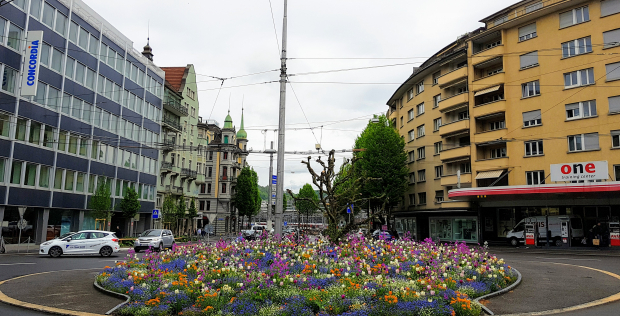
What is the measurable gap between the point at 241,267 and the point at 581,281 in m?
9.91

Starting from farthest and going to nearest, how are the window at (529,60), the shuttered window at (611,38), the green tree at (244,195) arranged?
the green tree at (244,195), the window at (529,60), the shuttered window at (611,38)

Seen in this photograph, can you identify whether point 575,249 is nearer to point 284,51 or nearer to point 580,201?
point 580,201

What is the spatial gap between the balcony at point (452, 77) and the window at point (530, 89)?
5.90 m

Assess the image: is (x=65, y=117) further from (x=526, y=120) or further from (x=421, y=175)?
(x=526, y=120)

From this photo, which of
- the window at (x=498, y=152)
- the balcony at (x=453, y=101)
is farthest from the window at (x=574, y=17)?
the window at (x=498, y=152)

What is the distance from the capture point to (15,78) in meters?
30.1

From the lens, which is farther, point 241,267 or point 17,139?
point 17,139

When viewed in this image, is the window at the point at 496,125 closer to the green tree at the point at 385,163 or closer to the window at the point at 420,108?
the window at the point at 420,108

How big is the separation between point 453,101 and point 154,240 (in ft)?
97.8

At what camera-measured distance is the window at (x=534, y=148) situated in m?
35.7

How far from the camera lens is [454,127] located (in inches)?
1667

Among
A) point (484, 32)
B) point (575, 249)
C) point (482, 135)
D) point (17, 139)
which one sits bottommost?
point (575, 249)

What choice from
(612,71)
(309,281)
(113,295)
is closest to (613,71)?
(612,71)

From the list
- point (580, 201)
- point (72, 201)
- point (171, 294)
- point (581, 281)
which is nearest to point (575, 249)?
point (580, 201)
